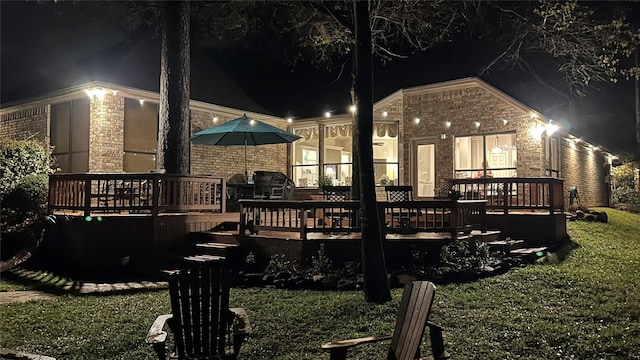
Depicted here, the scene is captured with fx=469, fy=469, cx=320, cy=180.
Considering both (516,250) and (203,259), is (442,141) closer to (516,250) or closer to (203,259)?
(516,250)

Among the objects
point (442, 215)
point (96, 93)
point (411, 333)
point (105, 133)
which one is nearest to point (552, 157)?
point (442, 215)

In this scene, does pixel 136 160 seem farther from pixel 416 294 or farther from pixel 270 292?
pixel 416 294

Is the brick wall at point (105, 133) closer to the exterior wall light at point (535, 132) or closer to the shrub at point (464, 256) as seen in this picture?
the shrub at point (464, 256)

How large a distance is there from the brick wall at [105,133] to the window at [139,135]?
0.94 ft

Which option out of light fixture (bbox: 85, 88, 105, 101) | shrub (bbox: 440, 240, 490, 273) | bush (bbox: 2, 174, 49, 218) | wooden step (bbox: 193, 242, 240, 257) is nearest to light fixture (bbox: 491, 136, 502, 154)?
shrub (bbox: 440, 240, 490, 273)

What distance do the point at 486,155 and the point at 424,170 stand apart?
2.06 m

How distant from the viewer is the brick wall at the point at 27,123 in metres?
13.1

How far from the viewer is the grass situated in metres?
4.52

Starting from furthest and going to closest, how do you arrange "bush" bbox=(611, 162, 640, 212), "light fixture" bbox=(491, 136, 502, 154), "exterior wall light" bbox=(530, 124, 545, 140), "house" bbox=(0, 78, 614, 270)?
"bush" bbox=(611, 162, 640, 212)
"light fixture" bbox=(491, 136, 502, 154)
"exterior wall light" bbox=(530, 124, 545, 140)
"house" bbox=(0, 78, 614, 270)

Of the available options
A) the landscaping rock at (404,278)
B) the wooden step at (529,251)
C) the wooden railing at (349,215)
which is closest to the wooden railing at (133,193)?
the wooden railing at (349,215)

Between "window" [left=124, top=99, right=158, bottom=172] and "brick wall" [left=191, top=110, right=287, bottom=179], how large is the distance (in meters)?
1.23

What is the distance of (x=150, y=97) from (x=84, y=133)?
190 cm

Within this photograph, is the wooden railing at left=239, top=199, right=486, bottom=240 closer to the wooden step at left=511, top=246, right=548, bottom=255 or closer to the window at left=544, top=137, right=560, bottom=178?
the wooden step at left=511, top=246, right=548, bottom=255

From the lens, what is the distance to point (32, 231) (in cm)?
938
